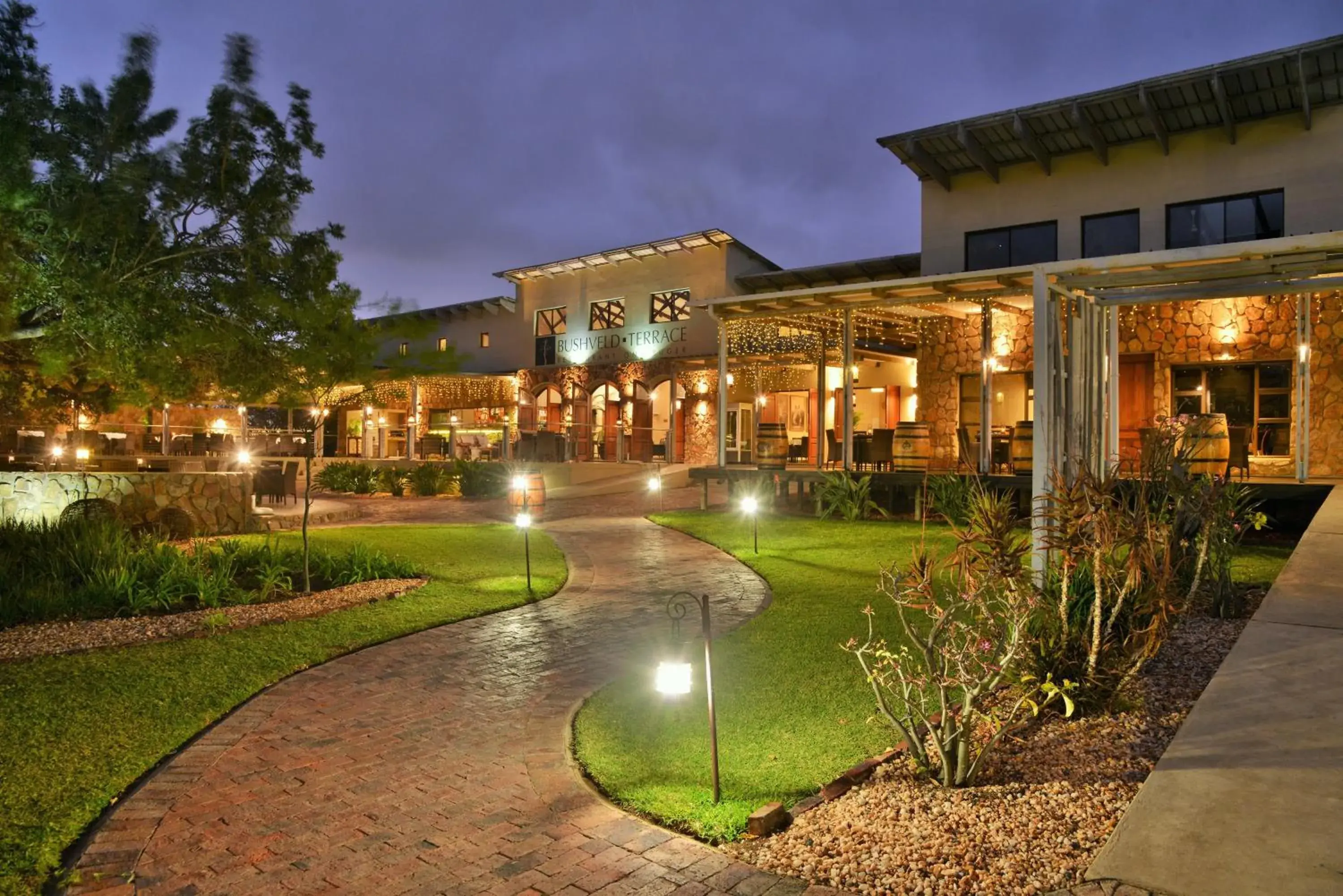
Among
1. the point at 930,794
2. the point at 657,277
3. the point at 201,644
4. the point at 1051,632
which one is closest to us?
the point at 930,794

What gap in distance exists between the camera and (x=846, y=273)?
20.8 m

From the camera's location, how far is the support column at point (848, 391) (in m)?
14.9

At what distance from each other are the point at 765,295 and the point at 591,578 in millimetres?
6904

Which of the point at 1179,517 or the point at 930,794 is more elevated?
Result: the point at 1179,517

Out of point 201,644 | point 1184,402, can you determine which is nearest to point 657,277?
point 1184,402

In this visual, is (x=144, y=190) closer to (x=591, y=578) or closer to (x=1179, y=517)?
(x=591, y=578)

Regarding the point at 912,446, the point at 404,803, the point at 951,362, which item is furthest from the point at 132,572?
the point at 951,362

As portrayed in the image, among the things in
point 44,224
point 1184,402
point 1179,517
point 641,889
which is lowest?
point 641,889

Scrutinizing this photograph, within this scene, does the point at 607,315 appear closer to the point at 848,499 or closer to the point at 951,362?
the point at 951,362

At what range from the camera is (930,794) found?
3785mm

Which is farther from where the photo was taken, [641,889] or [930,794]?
[930,794]

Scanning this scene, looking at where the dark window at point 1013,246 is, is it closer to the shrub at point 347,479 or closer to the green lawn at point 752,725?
the green lawn at point 752,725

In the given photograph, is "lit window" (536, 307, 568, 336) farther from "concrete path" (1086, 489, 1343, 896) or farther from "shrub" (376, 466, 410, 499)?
"concrete path" (1086, 489, 1343, 896)

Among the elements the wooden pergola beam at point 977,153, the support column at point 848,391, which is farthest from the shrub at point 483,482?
the wooden pergola beam at point 977,153
